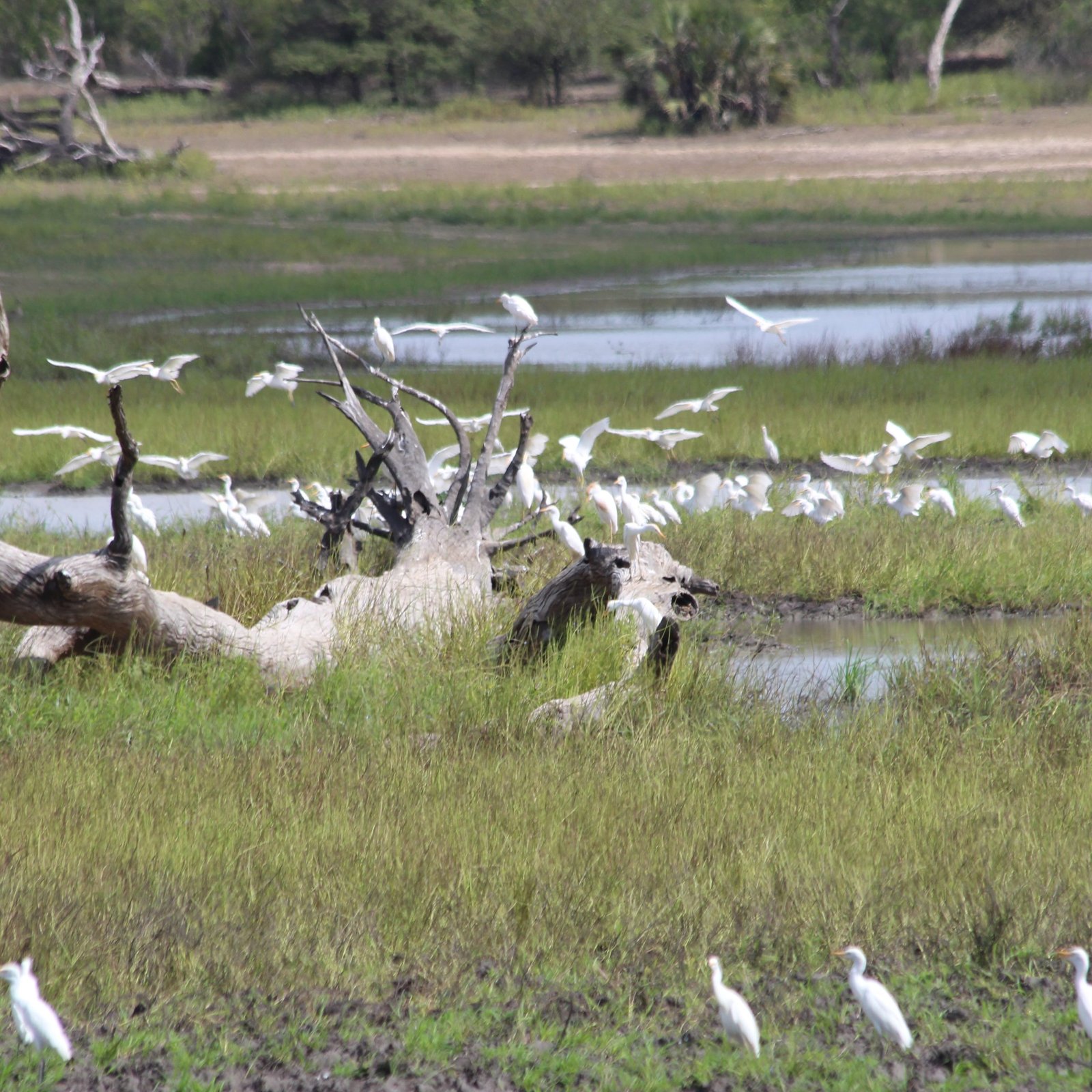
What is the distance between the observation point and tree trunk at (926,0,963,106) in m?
43.0

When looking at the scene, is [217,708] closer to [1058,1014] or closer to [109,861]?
[109,861]

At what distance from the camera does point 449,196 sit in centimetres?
3522

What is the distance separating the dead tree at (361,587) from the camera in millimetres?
5312

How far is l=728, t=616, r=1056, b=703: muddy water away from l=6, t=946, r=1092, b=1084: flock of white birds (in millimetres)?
2947

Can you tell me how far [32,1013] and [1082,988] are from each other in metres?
2.11

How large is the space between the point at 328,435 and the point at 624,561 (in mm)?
8222

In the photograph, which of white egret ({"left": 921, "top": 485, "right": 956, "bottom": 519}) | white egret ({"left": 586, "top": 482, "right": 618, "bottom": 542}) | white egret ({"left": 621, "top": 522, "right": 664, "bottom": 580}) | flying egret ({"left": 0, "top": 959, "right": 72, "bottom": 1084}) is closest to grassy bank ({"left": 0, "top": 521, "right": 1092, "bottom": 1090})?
flying egret ({"left": 0, "top": 959, "right": 72, "bottom": 1084})

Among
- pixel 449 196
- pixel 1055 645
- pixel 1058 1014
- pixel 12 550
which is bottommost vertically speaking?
pixel 449 196

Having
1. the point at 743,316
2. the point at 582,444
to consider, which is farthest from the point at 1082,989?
the point at 743,316

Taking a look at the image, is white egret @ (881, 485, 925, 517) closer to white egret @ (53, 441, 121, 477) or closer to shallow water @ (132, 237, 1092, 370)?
white egret @ (53, 441, 121, 477)

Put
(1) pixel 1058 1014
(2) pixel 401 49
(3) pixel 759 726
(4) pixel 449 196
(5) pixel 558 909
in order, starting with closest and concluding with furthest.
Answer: (1) pixel 1058 1014
(5) pixel 558 909
(3) pixel 759 726
(4) pixel 449 196
(2) pixel 401 49

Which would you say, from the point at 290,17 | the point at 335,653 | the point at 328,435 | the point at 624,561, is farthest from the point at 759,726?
the point at 290,17

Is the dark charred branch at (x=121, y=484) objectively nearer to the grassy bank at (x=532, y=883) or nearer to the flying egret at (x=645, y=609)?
the grassy bank at (x=532, y=883)

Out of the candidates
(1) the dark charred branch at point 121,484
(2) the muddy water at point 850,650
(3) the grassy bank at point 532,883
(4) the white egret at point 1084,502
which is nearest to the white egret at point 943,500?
(4) the white egret at point 1084,502
